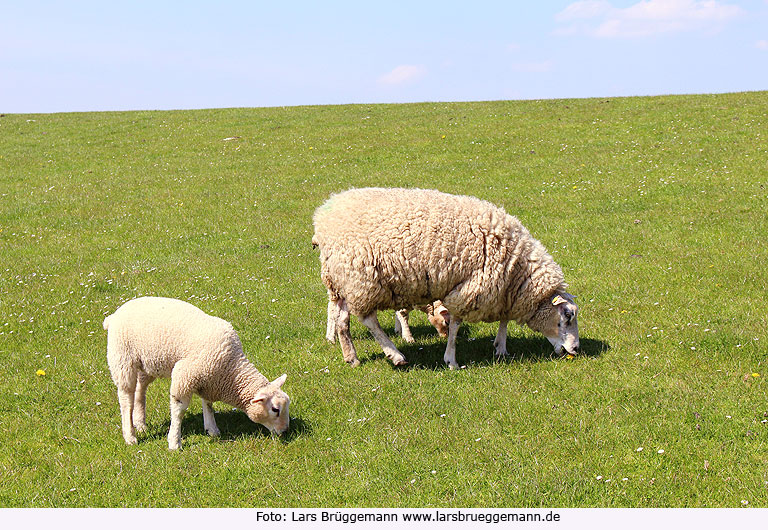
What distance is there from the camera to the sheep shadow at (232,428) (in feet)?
22.5

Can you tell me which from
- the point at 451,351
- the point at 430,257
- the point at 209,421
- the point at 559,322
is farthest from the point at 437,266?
the point at 209,421

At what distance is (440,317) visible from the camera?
948 cm

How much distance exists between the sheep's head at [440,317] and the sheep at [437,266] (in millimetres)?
821

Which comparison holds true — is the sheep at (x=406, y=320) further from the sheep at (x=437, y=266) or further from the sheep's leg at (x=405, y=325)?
the sheep at (x=437, y=266)

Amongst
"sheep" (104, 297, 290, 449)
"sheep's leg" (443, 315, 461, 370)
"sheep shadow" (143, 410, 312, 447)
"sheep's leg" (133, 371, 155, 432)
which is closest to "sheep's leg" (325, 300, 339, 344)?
"sheep's leg" (443, 315, 461, 370)

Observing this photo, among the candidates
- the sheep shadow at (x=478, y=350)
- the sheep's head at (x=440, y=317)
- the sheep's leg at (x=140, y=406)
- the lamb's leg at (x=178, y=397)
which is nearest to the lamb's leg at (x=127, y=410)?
the sheep's leg at (x=140, y=406)

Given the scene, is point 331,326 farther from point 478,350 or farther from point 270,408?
point 270,408

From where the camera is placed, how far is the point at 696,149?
2134 centimetres

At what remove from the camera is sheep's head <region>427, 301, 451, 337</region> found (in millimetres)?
9445

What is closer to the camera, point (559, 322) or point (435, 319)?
point (559, 322)

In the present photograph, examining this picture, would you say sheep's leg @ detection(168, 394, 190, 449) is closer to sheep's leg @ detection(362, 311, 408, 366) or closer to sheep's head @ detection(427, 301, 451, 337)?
sheep's leg @ detection(362, 311, 408, 366)

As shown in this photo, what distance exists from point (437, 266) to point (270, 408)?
2.81 meters

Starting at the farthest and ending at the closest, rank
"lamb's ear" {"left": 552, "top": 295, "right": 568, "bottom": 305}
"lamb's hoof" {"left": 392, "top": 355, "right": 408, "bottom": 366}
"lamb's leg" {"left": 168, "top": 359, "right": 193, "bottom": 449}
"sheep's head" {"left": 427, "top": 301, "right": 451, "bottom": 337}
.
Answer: "sheep's head" {"left": 427, "top": 301, "right": 451, "bottom": 337} → "lamb's ear" {"left": 552, "top": 295, "right": 568, "bottom": 305} → "lamb's hoof" {"left": 392, "top": 355, "right": 408, "bottom": 366} → "lamb's leg" {"left": 168, "top": 359, "right": 193, "bottom": 449}

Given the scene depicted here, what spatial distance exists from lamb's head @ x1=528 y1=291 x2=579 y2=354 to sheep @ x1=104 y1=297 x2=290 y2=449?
12.4 ft
